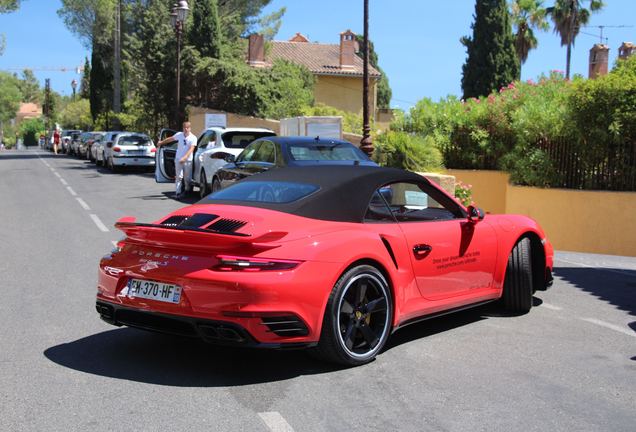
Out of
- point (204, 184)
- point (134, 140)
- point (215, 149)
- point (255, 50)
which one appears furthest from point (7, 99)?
point (215, 149)

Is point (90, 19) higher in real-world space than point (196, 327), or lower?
higher

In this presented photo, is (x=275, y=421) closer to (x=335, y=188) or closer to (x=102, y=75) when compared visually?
(x=335, y=188)

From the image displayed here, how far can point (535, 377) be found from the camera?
492 cm

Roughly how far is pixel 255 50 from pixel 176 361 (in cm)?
4168

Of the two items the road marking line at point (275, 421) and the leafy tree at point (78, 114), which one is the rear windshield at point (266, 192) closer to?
the road marking line at point (275, 421)

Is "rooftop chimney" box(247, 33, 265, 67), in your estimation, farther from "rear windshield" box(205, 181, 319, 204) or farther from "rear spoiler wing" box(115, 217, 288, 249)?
"rear spoiler wing" box(115, 217, 288, 249)

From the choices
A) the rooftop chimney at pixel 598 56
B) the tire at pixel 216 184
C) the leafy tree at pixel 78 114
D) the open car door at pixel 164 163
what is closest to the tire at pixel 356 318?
the tire at pixel 216 184

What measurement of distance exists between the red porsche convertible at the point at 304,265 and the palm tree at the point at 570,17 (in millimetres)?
42842

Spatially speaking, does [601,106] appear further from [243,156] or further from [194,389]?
[194,389]

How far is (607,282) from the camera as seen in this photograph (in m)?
8.86

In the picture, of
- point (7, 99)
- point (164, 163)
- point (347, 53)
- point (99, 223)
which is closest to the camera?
point (99, 223)

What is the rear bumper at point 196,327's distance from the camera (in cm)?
450

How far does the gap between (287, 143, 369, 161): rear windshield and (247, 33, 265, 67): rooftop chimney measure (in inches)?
1332

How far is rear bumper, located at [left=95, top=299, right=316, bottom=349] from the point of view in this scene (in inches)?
177
